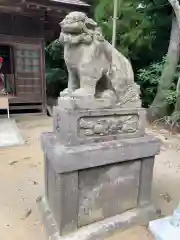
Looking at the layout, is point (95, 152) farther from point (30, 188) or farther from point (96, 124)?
point (30, 188)

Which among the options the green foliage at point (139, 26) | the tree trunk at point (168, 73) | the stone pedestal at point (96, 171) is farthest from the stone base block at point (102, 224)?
the green foliage at point (139, 26)

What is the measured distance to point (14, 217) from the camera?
8.03ft

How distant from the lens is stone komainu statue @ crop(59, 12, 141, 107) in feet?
6.22

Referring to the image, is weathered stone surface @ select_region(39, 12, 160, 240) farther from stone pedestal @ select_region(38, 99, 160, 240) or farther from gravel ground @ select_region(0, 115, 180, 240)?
gravel ground @ select_region(0, 115, 180, 240)

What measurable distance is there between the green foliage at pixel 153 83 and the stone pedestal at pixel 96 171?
451cm

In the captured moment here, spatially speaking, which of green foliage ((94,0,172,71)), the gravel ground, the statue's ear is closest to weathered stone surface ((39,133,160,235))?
the gravel ground

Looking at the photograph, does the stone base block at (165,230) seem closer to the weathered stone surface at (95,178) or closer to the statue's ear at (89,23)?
the weathered stone surface at (95,178)

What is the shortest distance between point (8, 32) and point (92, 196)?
5.98 metres

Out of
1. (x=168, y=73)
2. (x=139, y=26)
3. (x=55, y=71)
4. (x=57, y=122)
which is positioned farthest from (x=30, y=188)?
(x=55, y=71)

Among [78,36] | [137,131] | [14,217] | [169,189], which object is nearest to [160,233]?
[137,131]

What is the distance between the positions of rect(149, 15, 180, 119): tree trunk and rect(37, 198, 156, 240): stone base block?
4758 mm

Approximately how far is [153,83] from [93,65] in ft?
18.9

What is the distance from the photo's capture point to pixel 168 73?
6.68 m

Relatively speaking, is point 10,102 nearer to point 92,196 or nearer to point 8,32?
point 8,32
